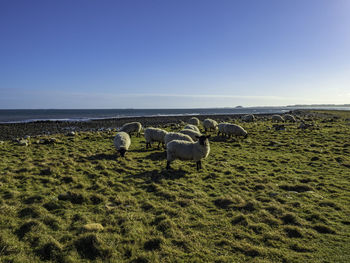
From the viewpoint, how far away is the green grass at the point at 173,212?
4.75m

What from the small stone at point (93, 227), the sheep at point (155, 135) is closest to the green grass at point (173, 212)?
the small stone at point (93, 227)

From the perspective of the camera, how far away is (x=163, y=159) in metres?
13.9

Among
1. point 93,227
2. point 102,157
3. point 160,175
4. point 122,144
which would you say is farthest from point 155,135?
point 93,227

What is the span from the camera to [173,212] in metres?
6.57

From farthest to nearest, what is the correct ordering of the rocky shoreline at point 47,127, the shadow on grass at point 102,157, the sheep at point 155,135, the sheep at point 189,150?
the rocky shoreline at point 47,127 → the sheep at point 155,135 → the shadow on grass at point 102,157 → the sheep at point 189,150

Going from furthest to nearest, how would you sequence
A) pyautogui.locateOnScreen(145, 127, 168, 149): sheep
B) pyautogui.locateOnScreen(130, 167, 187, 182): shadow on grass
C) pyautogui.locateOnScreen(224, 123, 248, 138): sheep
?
pyautogui.locateOnScreen(224, 123, 248, 138): sheep < pyautogui.locateOnScreen(145, 127, 168, 149): sheep < pyautogui.locateOnScreen(130, 167, 187, 182): shadow on grass

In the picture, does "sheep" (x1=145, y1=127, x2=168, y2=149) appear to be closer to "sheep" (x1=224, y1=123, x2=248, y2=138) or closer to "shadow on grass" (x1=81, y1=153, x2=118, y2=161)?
"shadow on grass" (x1=81, y1=153, x2=118, y2=161)

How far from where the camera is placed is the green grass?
4754mm

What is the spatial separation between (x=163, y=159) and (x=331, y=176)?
10.2 metres

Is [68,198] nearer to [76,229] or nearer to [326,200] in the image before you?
[76,229]

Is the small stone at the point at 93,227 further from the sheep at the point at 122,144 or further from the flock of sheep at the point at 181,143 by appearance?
the sheep at the point at 122,144

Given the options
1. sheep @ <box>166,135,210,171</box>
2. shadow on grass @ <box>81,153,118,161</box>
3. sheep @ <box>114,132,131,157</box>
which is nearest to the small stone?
sheep @ <box>166,135,210,171</box>

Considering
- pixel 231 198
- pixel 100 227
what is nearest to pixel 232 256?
pixel 231 198

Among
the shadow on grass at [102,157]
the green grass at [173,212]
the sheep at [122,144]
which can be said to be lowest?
the green grass at [173,212]
